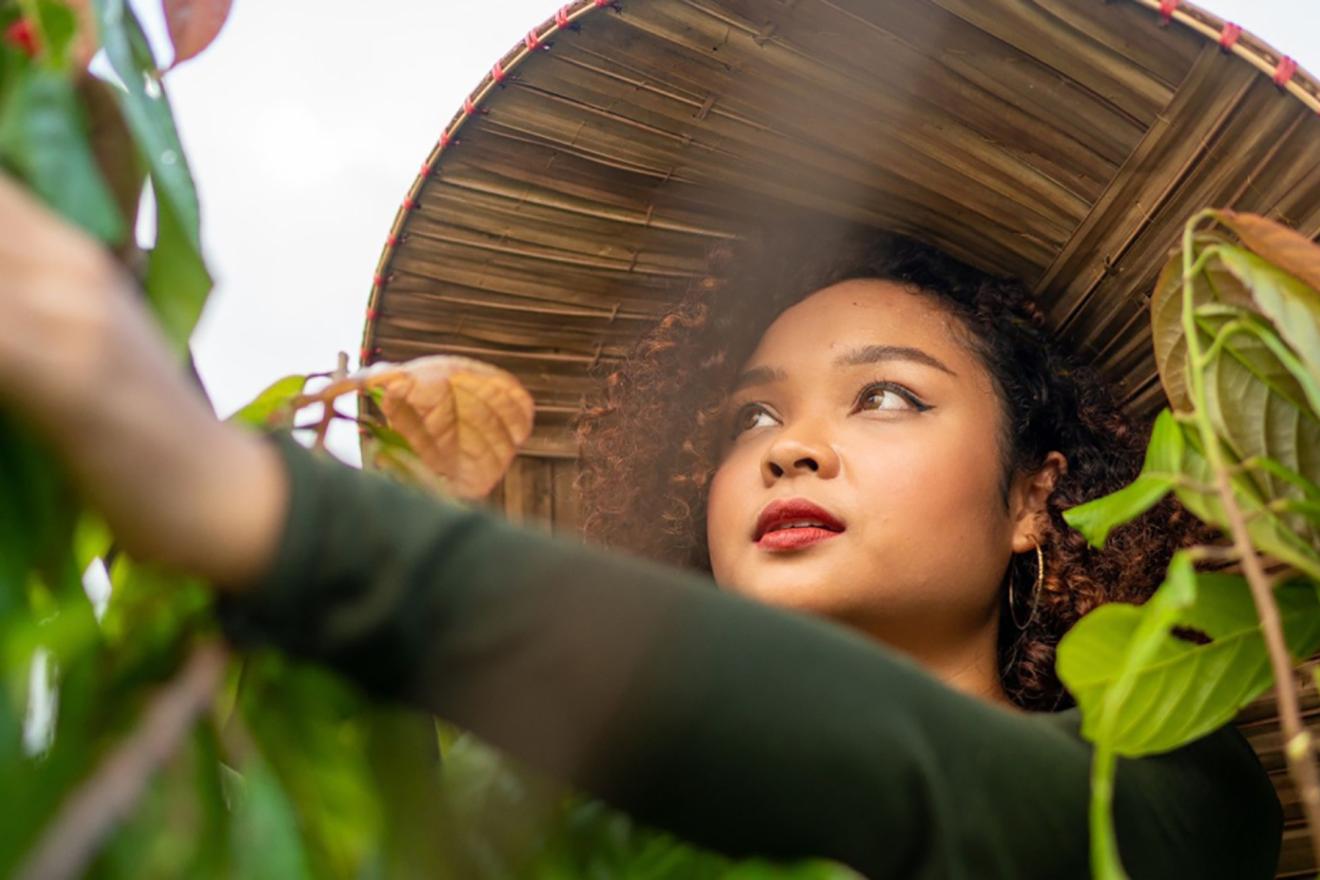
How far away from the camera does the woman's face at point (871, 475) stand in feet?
3.68

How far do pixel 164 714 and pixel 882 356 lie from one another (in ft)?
3.03

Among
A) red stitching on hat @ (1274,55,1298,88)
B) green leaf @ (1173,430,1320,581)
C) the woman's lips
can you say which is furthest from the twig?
red stitching on hat @ (1274,55,1298,88)

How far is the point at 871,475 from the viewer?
45.2 inches

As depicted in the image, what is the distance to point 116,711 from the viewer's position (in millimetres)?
480

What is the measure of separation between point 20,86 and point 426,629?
0.24m

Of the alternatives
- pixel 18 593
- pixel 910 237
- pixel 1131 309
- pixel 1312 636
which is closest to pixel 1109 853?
pixel 1312 636

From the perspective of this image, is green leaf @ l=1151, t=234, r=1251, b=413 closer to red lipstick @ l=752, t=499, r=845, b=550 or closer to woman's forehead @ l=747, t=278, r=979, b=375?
red lipstick @ l=752, t=499, r=845, b=550

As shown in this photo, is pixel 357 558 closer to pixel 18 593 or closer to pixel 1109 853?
pixel 18 593

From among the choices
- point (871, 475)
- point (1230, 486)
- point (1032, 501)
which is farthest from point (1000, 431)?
point (1230, 486)

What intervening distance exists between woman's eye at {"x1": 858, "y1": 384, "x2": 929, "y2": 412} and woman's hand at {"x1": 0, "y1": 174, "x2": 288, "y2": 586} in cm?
83

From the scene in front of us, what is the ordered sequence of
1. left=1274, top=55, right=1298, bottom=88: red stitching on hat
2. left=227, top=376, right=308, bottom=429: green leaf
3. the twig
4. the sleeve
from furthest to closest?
1. left=1274, top=55, right=1298, bottom=88: red stitching on hat
2. left=227, top=376, right=308, bottom=429: green leaf
3. the sleeve
4. the twig

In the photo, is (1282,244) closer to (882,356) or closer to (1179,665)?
(1179,665)

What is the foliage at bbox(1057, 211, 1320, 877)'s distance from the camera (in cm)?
66

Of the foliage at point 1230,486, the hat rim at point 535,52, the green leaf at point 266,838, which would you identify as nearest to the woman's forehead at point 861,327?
the hat rim at point 535,52
